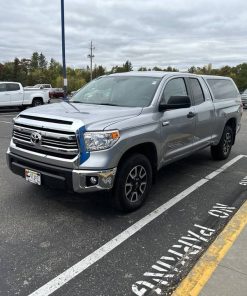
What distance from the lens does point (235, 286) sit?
A: 3.05 meters

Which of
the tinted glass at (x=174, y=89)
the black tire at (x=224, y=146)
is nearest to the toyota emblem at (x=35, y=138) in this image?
the tinted glass at (x=174, y=89)

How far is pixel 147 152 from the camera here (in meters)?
4.98

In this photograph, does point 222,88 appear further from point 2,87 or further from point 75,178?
point 2,87

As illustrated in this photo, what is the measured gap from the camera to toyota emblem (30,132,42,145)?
14.3 ft

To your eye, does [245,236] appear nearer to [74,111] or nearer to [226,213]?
[226,213]

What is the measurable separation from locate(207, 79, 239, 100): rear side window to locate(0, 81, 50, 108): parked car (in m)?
14.7

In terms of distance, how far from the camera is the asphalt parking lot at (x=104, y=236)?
10.4 feet

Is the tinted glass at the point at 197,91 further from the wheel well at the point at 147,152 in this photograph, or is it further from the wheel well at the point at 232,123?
the wheel well at the point at 147,152

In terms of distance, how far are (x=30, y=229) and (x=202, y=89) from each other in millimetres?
4112

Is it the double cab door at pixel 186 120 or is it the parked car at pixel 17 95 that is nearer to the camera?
the double cab door at pixel 186 120

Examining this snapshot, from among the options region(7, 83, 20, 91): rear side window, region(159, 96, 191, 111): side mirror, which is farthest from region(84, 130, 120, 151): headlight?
region(7, 83, 20, 91): rear side window

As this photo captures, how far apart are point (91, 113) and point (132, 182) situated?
1.02 metres

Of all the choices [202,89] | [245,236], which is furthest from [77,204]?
[202,89]

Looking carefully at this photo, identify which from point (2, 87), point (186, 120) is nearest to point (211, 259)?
point (186, 120)
